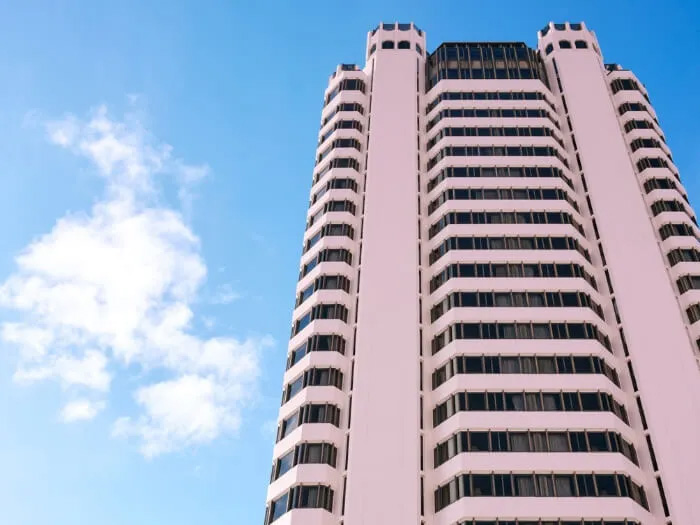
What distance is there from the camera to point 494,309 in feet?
187

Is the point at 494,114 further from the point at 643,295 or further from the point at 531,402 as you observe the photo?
the point at 531,402


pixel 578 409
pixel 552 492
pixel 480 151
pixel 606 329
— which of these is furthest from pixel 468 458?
pixel 480 151

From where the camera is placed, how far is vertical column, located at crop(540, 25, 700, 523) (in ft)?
159

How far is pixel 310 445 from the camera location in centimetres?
5091

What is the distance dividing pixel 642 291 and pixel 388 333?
20.6 m

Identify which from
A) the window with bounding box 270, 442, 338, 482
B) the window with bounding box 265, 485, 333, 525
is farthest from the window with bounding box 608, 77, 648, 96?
the window with bounding box 265, 485, 333, 525

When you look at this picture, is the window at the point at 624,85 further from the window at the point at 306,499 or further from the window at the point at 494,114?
the window at the point at 306,499

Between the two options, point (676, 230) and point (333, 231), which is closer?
point (676, 230)

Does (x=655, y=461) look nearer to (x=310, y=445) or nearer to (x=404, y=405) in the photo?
(x=404, y=405)

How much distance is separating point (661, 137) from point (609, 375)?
34.1 m

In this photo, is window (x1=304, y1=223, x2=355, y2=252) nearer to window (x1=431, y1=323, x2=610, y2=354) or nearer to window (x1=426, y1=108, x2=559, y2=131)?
window (x1=431, y1=323, x2=610, y2=354)

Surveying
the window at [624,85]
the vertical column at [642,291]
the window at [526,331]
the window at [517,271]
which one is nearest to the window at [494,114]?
the vertical column at [642,291]

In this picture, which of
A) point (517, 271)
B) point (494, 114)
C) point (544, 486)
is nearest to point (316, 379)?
point (544, 486)

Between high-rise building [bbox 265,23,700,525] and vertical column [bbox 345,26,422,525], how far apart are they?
147mm
